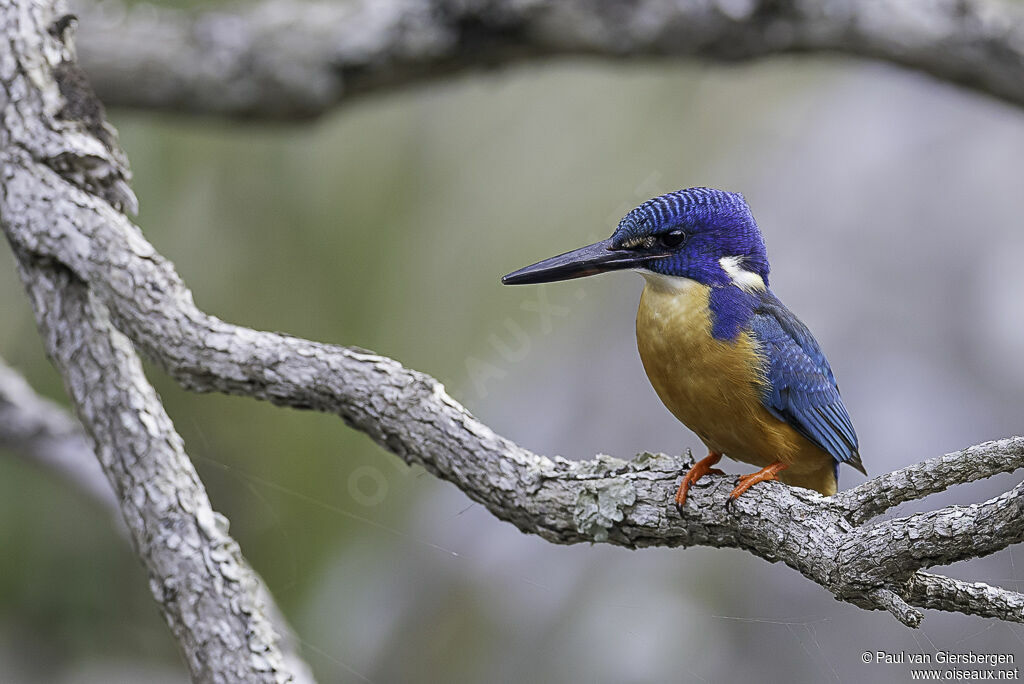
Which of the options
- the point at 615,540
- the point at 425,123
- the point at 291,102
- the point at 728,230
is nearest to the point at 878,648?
the point at 615,540

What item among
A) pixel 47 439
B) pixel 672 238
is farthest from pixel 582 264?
pixel 47 439

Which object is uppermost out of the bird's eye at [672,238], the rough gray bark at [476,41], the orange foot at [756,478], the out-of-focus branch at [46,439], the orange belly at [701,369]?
the rough gray bark at [476,41]

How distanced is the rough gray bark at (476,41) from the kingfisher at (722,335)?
150 centimetres

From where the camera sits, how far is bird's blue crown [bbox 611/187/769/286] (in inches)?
38.4

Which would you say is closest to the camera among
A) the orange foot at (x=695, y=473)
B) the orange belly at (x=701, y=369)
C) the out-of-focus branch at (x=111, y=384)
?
the orange belly at (x=701, y=369)

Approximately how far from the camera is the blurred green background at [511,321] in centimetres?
215

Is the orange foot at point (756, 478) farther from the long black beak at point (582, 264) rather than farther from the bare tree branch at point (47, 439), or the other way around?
the bare tree branch at point (47, 439)

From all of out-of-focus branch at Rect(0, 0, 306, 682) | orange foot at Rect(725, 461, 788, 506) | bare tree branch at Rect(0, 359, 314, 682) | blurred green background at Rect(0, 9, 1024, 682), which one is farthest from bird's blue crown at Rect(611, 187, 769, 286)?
bare tree branch at Rect(0, 359, 314, 682)

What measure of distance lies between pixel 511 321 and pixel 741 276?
68.7 inches

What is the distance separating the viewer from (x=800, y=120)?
323 cm

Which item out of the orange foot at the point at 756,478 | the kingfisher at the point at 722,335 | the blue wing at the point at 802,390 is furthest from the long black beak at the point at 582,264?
the orange foot at the point at 756,478

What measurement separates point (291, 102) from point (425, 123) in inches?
34.6

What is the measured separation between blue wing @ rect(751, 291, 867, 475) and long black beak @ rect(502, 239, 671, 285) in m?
0.18

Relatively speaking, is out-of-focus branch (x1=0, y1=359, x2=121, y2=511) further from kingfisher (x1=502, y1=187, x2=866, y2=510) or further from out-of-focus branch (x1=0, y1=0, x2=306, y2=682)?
kingfisher (x1=502, y1=187, x2=866, y2=510)
